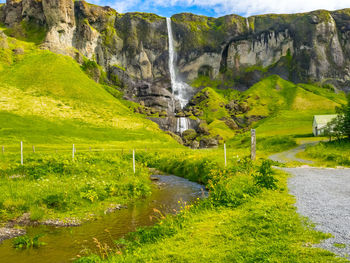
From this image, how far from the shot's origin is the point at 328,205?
12.8 metres

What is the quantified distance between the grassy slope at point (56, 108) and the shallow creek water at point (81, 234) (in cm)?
5557

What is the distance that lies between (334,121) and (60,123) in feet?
268

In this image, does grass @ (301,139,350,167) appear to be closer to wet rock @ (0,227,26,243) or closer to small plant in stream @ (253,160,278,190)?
small plant in stream @ (253,160,278,190)

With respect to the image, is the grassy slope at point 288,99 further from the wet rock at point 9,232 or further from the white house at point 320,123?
the wet rock at point 9,232

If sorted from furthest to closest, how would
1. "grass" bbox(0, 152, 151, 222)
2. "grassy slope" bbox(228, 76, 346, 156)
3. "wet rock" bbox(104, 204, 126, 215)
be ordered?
"grassy slope" bbox(228, 76, 346, 156)
"wet rock" bbox(104, 204, 126, 215)
"grass" bbox(0, 152, 151, 222)

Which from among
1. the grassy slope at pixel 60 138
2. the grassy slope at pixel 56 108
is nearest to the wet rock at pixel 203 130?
the grassy slope at pixel 56 108

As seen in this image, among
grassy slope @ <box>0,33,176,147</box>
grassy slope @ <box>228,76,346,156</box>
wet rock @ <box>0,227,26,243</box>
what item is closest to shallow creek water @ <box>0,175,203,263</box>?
wet rock @ <box>0,227,26,243</box>

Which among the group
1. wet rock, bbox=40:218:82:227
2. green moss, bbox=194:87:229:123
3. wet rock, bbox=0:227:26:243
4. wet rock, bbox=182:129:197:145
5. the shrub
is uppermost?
green moss, bbox=194:87:229:123

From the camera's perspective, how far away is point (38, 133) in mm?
77125

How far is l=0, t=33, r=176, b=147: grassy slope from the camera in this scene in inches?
3165

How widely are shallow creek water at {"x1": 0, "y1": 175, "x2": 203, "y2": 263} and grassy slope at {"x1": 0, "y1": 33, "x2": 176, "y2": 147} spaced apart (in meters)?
55.6

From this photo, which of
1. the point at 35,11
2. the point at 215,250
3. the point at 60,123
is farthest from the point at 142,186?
the point at 35,11

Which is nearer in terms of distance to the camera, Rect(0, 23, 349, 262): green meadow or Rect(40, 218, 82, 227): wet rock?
Rect(0, 23, 349, 262): green meadow

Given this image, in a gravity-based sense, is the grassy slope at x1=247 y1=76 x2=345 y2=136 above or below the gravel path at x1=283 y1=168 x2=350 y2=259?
above
